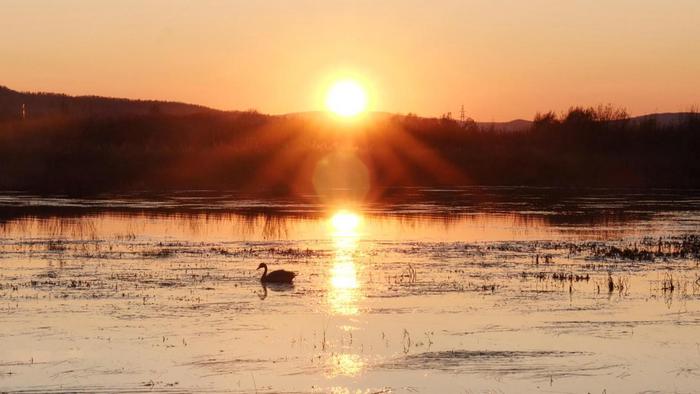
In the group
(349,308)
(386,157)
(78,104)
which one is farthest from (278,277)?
(78,104)

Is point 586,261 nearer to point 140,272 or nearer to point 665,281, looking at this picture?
point 665,281

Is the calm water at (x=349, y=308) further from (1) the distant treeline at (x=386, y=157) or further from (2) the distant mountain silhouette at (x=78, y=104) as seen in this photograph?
(2) the distant mountain silhouette at (x=78, y=104)

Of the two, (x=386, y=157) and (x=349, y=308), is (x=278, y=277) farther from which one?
(x=386, y=157)

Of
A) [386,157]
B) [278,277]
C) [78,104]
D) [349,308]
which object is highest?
[78,104]

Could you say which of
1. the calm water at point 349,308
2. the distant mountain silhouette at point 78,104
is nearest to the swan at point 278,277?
the calm water at point 349,308

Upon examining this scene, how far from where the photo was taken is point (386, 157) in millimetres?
61844

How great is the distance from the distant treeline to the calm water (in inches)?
962

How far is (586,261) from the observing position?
901 inches

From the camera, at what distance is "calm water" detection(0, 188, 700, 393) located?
12406 mm

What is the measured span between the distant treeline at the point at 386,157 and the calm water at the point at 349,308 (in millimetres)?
24434

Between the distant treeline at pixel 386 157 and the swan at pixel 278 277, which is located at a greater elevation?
the distant treeline at pixel 386 157

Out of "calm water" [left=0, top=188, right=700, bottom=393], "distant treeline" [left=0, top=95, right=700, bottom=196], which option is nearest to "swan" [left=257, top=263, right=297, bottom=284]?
"calm water" [left=0, top=188, right=700, bottom=393]

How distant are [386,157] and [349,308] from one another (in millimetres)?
45370

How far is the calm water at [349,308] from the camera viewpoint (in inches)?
488
